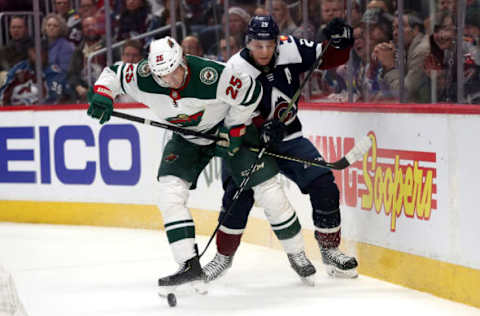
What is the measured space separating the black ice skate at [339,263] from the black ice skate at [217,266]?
512 millimetres

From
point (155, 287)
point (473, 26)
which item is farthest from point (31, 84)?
point (473, 26)

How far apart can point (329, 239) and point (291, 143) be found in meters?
0.54

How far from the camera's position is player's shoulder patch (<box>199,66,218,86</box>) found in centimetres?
427

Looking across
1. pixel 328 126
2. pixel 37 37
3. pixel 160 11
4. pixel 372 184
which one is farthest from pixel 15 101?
pixel 372 184

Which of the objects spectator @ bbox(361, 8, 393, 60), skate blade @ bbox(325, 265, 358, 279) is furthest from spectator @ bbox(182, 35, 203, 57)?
skate blade @ bbox(325, 265, 358, 279)

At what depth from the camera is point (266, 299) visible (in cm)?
439

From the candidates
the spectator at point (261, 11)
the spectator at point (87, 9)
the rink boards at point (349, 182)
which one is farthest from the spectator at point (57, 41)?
the spectator at point (261, 11)

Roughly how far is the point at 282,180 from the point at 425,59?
139cm

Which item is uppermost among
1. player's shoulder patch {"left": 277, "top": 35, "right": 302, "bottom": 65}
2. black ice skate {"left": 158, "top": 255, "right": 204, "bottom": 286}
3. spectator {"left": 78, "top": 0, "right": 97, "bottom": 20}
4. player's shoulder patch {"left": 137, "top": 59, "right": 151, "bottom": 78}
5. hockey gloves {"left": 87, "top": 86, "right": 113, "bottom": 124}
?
spectator {"left": 78, "top": 0, "right": 97, "bottom": 20}

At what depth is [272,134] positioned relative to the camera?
461cm

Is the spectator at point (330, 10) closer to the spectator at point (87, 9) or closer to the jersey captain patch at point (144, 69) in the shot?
the jersey captain patch at point (144, 69)

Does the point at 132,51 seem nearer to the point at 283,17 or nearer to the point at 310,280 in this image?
the point at 283,17

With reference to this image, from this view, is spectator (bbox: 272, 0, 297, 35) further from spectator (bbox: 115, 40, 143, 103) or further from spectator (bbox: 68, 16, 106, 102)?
spectator (bbox: 68, 16, 106, 102)

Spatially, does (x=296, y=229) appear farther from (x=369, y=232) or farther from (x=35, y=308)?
(x=35, y=308)
